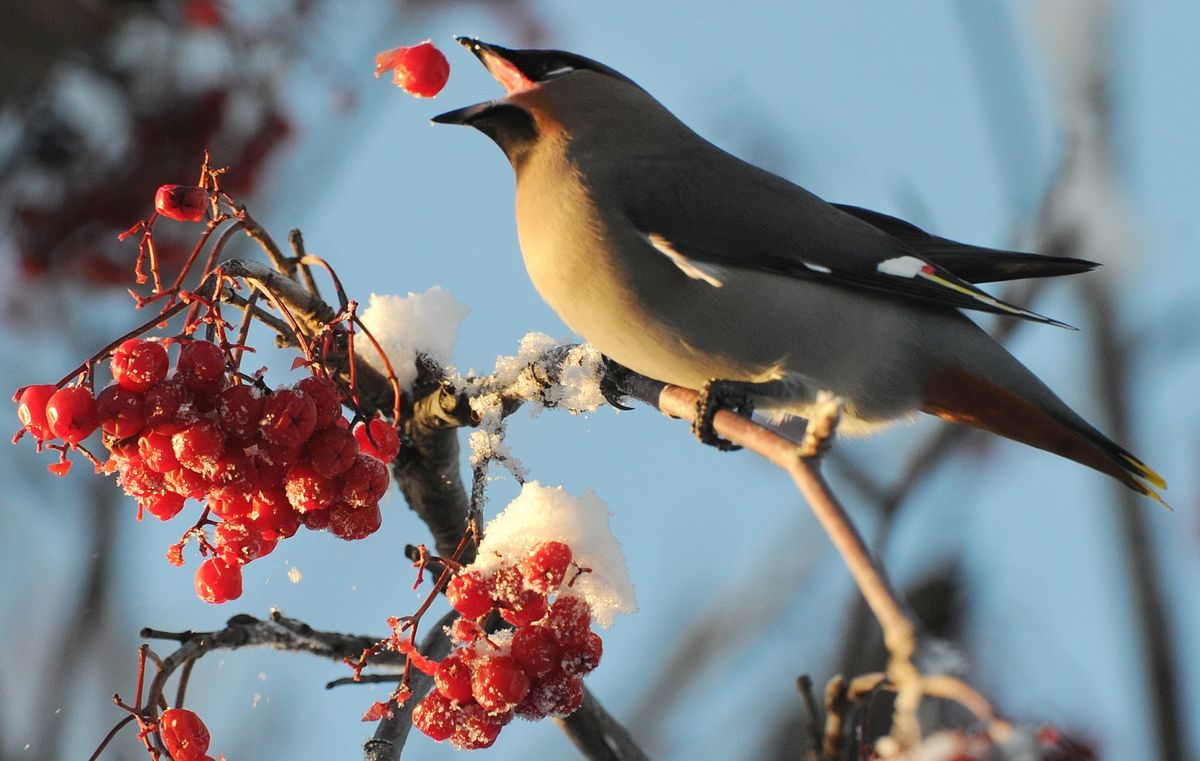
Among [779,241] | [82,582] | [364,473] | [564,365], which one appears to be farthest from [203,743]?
[82,582]

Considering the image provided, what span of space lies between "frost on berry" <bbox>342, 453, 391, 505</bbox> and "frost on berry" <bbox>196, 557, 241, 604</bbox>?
0.26 m

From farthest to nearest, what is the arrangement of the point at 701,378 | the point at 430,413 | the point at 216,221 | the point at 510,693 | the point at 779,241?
the point at 779,241
the point at 701,378
the point at 430,413
the point at 216,221
the point at 510,693

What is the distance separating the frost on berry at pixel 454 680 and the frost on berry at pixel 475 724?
0.8 inches

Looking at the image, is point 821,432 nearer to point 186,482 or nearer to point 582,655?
point 582,655

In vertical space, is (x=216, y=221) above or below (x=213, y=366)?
above

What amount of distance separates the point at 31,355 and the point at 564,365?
3.67m

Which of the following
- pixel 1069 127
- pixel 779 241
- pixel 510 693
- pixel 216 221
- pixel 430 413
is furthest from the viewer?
pixel 1069 127

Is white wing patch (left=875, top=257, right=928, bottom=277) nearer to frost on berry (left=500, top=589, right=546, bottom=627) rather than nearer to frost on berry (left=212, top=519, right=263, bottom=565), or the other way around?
frost on berry (left=500, top=589, right=546, bottom=627)

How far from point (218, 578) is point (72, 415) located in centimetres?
→ 39

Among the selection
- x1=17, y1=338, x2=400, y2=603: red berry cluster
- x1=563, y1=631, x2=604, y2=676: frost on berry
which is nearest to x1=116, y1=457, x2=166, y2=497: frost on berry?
x1=17, y1=338, x2=400, y2=603: red berry cluster

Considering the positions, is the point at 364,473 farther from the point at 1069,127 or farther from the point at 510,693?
the point at 1069,127

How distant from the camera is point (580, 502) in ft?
7.88

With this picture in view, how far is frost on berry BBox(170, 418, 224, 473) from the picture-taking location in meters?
2.08

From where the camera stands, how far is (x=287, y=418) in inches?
83.2
